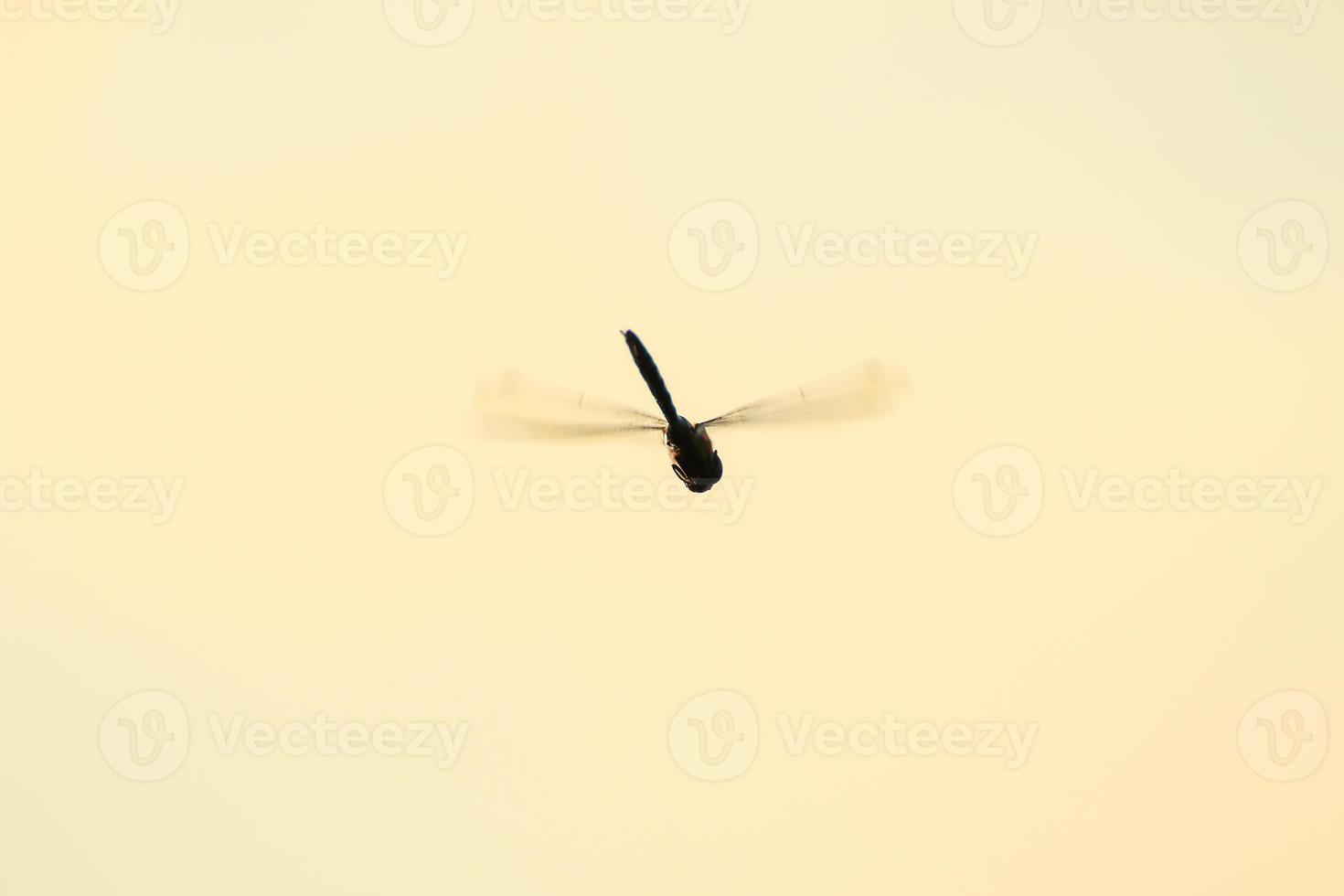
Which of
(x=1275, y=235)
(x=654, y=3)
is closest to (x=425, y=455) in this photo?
(x=654, y=3)

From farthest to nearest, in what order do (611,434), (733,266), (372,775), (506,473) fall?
(372,775) → (506,473) → (733,266) → (611,434)

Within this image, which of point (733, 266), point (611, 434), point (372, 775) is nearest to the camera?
point (611, 434)

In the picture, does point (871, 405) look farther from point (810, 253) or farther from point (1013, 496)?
point (1013, 496)

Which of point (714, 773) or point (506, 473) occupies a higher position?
point (506, 473)

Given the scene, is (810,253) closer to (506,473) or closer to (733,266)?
(733,266)

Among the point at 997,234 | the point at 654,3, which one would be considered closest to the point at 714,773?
the point at 997,234

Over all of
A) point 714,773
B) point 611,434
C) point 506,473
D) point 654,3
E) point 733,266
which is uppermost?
point 654,3

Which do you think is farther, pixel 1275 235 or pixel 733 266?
pixel 1275 235
